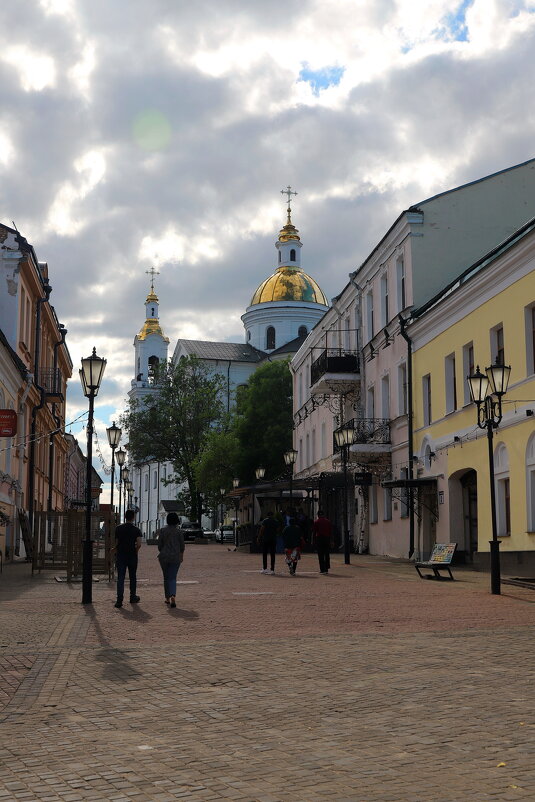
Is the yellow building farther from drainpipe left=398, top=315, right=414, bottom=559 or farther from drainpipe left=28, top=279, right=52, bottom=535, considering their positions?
drainpipe left=28, top=279, right=52, bottom=535

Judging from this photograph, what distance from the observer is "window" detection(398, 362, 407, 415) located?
1227 inches

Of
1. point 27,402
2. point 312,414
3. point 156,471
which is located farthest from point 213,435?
point 156,471

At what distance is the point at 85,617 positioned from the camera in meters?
13.5

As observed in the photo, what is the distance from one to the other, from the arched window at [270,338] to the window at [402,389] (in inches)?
2415

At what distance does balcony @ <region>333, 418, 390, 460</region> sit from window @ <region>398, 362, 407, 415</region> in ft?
4.32

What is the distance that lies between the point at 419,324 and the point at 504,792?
24691 millimetres

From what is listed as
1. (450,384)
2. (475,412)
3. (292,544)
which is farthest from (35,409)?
(475,412)

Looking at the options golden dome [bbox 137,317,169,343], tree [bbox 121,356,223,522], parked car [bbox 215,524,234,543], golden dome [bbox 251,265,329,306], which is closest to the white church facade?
golden dome [bbox 251,265,329,306]

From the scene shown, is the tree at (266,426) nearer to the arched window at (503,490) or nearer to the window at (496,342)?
the window at (496,342)

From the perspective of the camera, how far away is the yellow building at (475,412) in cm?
2164

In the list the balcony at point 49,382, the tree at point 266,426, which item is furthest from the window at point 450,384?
the tree at point 266,426

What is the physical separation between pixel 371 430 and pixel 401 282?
18.7 feet

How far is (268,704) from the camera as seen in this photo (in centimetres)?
734

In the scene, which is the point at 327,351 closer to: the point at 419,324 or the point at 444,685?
the point at 419,324
